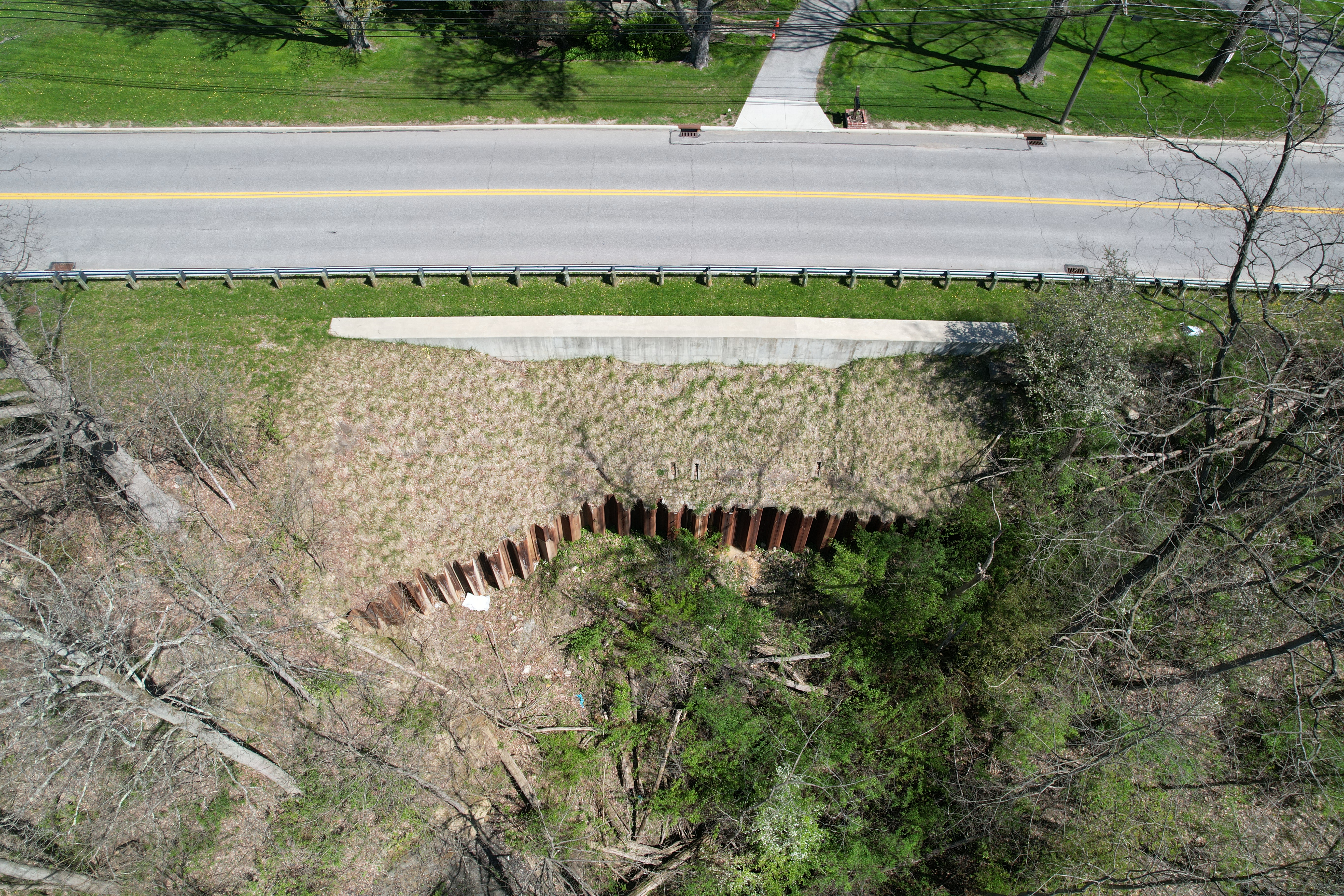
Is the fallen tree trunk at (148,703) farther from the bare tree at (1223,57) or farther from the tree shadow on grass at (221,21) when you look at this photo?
the bare tree at (1223,57)

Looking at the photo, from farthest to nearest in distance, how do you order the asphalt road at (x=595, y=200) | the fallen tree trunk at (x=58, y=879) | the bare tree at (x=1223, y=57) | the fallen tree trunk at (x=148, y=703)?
the bare tree at (x=1223, y=57)
the asphalt road at (x=595, y=200)
the fallen tree trunk at (x=58, y=879)
the fallen tree trunk at (x=148, y=703)

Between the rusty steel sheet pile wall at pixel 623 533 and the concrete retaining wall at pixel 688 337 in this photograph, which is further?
the concrete retaining wall at pixel 688 337

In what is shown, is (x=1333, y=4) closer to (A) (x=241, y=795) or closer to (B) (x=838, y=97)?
(B) (x=838, y=97)

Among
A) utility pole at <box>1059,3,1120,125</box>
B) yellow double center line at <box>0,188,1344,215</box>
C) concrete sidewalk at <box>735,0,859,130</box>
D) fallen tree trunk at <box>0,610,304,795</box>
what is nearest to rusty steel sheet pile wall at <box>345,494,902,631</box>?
fallen tree trunk at <box>0,610,304,795</box>

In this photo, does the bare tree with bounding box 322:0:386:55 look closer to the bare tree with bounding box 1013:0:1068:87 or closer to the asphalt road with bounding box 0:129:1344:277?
the asphalt road with bounding box 0:129:1344:277

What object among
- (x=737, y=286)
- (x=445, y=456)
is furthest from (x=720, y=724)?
(x=737, y=286)

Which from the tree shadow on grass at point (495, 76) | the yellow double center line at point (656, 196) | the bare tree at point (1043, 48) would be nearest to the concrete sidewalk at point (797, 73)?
the yellow double center line at point (656, 196)

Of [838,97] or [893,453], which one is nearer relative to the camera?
[893,453]
